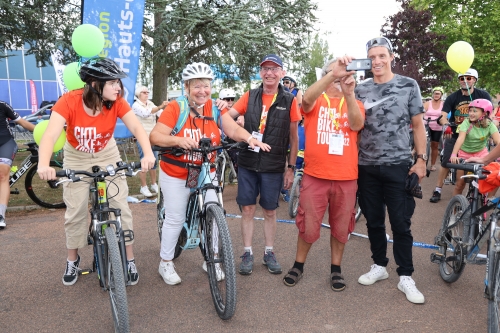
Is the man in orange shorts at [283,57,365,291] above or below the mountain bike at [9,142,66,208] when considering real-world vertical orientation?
above

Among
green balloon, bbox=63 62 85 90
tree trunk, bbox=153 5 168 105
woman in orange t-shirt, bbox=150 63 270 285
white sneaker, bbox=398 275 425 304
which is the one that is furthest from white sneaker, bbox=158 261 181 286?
tree trunk, bbox=153 5 168 105

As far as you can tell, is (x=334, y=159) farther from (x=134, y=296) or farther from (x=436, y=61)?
(x=436, y=61)

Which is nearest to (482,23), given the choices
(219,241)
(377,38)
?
(377,38)

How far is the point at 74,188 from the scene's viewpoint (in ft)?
12.1

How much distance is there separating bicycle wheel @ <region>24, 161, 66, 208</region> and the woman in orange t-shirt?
3819 millimetres

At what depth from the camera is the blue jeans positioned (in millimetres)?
3676

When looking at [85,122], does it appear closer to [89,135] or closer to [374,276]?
[89,135]

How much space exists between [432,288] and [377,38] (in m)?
2.37

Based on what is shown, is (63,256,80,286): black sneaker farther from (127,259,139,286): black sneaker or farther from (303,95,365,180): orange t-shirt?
(303,95,365,180): orange t-shirt

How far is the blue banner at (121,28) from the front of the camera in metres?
7.62

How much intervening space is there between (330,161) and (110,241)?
1.92 m

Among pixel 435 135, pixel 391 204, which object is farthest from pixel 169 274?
pixel 435 135

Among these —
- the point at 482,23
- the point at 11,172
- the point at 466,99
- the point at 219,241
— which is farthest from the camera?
the point at 482,23

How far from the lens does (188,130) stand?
3.77m
